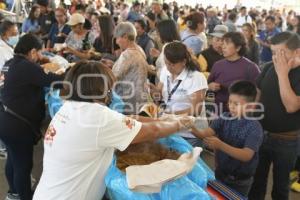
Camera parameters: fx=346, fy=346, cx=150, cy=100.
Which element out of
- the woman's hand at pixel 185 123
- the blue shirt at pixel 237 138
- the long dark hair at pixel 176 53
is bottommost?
the blue shirt at pixel 237 138

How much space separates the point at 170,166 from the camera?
4.33ft

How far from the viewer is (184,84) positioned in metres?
2.27

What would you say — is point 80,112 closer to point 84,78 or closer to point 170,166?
point 84,78

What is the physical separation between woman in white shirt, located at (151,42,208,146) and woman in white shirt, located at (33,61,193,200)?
79 centimetres

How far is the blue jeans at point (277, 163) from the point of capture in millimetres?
2113

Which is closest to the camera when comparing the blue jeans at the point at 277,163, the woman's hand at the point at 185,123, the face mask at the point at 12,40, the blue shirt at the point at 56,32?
the woman's hand at the point at 185,123

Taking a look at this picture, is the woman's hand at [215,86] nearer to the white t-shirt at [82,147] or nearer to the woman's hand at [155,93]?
the woman's hand at [155,93]

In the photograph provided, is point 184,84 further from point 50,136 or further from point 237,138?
point 50,136

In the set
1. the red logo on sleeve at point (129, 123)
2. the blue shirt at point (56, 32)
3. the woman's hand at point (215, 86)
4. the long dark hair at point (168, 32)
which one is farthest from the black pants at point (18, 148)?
the blue shirt at point (56, 32)

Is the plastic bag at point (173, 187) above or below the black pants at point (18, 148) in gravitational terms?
above

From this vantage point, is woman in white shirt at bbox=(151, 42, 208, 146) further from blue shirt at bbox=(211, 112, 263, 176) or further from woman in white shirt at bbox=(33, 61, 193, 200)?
woman in white shirt at bbox=(33, 61, 193, 200)

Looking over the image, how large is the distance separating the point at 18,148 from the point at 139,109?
2.86ft

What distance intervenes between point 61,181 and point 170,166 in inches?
18.6

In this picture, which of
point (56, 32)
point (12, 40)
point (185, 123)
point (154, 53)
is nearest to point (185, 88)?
point (185, 123)
